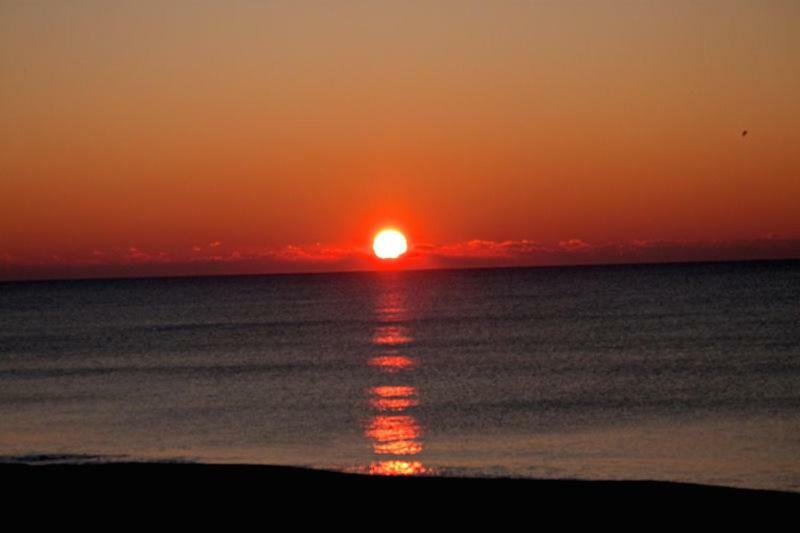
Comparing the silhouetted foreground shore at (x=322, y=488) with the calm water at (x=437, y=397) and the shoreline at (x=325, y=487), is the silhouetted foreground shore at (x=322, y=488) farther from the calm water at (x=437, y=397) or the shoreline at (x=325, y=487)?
the calm water at (x=437, y=397)

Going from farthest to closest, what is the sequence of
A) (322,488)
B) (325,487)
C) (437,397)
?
(437,397), (325,487), (322,488)

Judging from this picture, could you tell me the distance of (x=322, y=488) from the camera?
20062mm

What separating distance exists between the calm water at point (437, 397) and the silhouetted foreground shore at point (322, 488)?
373 centimetres

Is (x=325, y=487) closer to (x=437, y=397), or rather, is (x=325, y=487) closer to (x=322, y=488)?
(x=322, y=488)

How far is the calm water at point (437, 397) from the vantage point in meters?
27.5

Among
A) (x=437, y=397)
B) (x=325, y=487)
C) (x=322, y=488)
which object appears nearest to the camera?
(x=322, y=488)

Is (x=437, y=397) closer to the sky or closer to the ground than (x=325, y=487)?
closer to the sky

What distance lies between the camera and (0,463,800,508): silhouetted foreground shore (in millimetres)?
18938

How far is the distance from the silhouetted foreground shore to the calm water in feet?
12.2

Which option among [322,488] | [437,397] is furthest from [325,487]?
[437,397]

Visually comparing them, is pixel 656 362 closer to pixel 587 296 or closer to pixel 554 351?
pixel 554 351

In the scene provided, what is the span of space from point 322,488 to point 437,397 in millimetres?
21653

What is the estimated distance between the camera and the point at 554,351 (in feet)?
209

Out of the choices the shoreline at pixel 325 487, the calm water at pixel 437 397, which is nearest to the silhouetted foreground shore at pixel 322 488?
the shoreline at pixel 325 487
